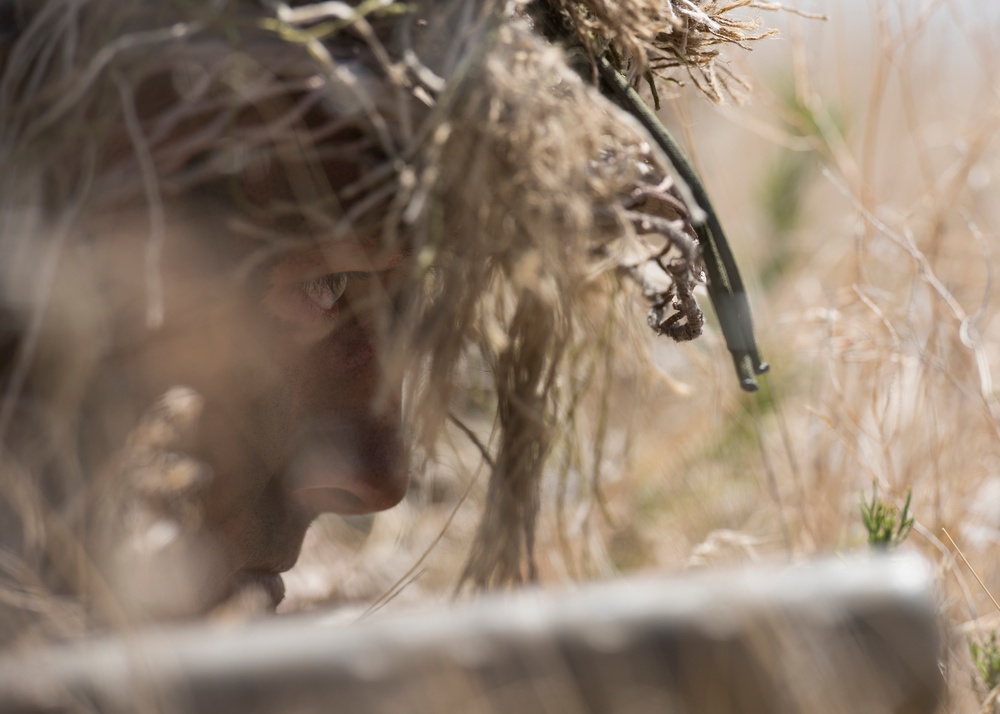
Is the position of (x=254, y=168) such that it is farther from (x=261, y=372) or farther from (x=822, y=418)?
(x=822, y=418)

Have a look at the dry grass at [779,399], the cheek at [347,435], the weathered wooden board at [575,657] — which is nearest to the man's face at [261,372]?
the cheek at [347,435]

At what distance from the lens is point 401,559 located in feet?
6.14

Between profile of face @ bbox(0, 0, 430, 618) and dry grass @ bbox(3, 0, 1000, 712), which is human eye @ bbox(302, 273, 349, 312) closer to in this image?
profile of face @ bbox(0, 0, 430, 618)

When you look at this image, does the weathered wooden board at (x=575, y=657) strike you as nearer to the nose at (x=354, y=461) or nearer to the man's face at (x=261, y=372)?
the man's face at (x=261, y=372)

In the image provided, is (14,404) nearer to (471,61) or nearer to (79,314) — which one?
(79,314)

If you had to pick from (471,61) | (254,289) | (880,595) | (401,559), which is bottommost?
(401,559)

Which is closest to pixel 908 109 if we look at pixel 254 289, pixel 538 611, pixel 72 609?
pixel 254 289

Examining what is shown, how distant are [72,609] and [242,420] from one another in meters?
0.23

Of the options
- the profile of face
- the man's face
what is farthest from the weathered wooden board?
the man's face

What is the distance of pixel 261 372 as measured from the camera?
0.81 metres

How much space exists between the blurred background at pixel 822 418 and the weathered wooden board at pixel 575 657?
0.26 metres

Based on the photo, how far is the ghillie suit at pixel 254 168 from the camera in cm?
63

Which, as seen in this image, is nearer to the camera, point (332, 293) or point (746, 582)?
point (746, 582)

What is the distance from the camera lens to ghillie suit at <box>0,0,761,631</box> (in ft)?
2.08
